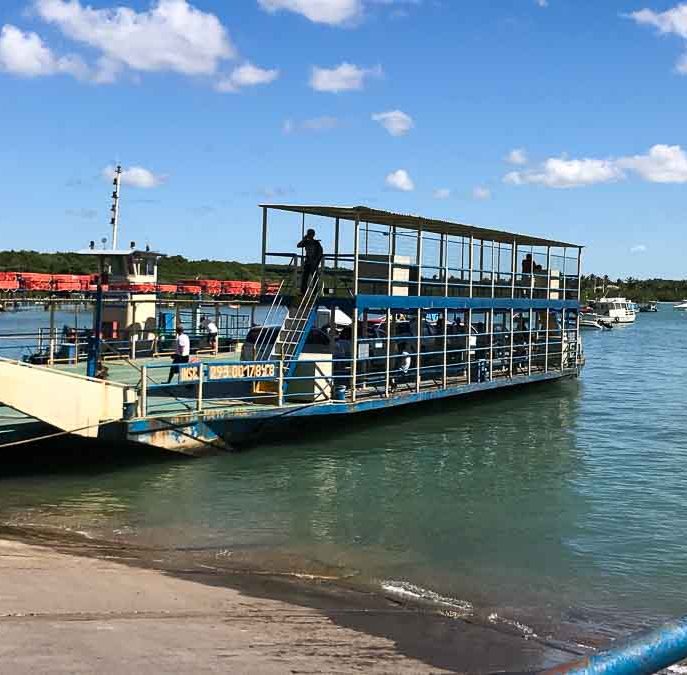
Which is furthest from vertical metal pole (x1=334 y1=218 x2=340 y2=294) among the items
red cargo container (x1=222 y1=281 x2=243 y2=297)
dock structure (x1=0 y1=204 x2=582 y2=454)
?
red cargo container (x1=222 y1=281 x2=243 y2=297)

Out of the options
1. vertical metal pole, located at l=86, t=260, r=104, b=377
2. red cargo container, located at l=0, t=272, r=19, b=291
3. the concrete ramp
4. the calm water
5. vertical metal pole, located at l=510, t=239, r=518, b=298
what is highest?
vertical metal pole, located at l=510, t=239, r=518, b=298

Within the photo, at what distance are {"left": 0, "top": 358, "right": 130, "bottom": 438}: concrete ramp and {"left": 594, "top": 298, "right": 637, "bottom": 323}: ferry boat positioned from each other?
325ft

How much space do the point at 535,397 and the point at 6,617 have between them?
2262 cm

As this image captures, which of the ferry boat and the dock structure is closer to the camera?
the dock structure

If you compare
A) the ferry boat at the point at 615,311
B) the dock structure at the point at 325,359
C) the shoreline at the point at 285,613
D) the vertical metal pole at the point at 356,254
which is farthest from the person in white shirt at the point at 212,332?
the ferry boat at the point at 615,311

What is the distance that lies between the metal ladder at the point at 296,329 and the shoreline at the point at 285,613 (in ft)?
25.0

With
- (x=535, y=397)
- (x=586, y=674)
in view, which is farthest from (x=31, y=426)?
(x=535, y=397)

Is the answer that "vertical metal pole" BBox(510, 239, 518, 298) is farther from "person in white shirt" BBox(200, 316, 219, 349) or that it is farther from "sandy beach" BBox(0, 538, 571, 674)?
"sandy beach" BBox(0, 538, 571, 674)

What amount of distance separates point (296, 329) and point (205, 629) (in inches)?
440

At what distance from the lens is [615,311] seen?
111 metres

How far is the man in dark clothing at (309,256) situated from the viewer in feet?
61.5

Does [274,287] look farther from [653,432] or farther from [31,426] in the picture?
[653,432]

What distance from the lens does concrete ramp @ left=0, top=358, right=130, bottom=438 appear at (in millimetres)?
13180

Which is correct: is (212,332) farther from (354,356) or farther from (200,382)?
(200,382)
